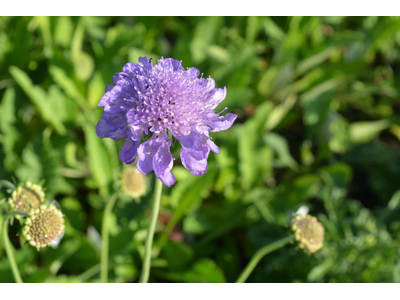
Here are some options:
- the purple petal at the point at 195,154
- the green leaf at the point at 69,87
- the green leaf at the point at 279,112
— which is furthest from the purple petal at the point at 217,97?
the green leaf at the point at 279,112

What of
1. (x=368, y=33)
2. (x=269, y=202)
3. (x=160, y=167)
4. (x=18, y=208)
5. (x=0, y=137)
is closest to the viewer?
(x=160, y=167)

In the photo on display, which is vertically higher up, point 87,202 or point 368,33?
point 368,33

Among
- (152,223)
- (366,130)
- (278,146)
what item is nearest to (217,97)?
(152,223)

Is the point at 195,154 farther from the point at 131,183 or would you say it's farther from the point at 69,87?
the point at 69,87

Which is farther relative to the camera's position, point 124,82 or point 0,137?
point 0,137

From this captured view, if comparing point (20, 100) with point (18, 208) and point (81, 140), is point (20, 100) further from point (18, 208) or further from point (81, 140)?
point (18, 208)

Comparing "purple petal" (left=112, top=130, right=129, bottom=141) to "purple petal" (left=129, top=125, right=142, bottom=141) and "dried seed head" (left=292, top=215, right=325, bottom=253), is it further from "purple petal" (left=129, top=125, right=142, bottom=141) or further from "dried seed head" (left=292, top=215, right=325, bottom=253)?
"dried seed head" (left=292, top=215, right=325, bottom=253)

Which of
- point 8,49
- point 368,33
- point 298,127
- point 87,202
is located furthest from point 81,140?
point 368,33
